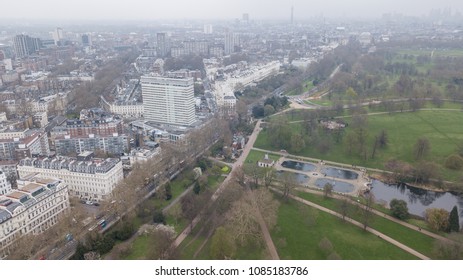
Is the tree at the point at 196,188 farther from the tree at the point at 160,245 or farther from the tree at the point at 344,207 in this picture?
the tree at the point at 344,207

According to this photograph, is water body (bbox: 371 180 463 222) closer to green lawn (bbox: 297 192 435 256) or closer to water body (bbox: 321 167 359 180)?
water body (bbox: 321 167 359 180)

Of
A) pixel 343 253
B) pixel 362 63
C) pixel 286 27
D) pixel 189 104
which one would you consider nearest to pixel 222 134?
pixel 189 104

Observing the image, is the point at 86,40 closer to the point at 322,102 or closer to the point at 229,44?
the point at 229,44

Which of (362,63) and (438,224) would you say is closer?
(438,224)

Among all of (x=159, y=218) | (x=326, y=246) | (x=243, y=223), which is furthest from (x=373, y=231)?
(x=159, y=218)

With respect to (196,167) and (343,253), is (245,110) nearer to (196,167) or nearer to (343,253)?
(196,167)

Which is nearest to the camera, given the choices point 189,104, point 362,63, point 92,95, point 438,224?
point 438,224
